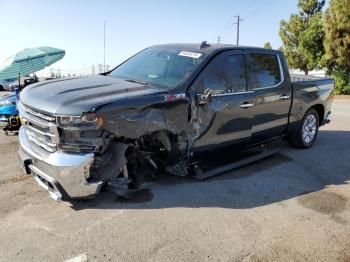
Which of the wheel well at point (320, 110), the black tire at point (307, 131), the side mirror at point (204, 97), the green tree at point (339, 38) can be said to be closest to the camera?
the side mirror at point (204, 97)

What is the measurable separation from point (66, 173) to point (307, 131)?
5079 mm

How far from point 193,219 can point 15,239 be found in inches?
70.9

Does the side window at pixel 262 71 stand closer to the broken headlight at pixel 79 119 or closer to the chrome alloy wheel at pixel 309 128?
the chrome alloy wheel at pixel 309 128

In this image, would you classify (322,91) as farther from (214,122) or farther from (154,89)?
(154,89)

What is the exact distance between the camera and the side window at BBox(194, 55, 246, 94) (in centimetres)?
479

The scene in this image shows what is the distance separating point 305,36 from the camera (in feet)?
81.1

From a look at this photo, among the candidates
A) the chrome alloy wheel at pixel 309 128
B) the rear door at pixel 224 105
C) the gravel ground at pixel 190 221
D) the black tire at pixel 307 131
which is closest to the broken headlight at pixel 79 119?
the gravel ground at pixel 190 221

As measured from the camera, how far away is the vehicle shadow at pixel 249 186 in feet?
14.4

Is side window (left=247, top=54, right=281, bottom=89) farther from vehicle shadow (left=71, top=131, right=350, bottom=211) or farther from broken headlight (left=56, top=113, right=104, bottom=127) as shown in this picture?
broken headlight (left=56, top=113, right=104, bottom=127)

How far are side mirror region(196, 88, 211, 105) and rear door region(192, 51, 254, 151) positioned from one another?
0.04 meters

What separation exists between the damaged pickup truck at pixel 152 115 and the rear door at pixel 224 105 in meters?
0.01

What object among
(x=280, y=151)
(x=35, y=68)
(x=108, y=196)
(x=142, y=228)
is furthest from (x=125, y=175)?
(x=35, y=68)

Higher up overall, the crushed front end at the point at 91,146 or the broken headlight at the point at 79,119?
the broken headlight at the point at 79,119

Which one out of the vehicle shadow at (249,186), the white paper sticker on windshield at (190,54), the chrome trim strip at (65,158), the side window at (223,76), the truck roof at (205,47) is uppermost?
the truck roof at (205,47)
